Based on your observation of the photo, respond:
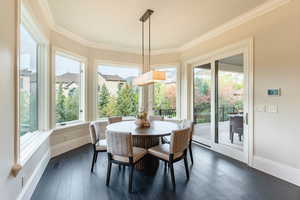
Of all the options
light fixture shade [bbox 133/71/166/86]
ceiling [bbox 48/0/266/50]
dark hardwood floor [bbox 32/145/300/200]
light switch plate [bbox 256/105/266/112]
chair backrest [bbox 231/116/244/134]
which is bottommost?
dark hardwood floor [bbox 32/145/300/200]

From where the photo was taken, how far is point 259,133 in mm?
2785

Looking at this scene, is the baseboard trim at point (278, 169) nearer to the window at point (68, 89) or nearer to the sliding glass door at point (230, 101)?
the sliding glass door at point (230, 101)

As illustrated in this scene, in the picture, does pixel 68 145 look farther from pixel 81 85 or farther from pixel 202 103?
pixel 202 103

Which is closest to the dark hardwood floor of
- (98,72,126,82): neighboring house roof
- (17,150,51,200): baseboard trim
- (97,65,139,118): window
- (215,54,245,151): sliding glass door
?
(17,150,51,200): baseboard trim

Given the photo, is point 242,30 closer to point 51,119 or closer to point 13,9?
point 13,9

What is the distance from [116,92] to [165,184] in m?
3.16

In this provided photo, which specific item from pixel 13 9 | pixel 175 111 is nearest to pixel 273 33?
Result: pixel 175 111

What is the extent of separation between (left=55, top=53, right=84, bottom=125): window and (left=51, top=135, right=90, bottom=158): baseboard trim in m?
0.48

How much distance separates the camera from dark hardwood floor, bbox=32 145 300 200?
6.70 feet

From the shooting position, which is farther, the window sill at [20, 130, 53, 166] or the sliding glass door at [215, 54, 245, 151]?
the sliding glass door at [215, 54, 245, 151]

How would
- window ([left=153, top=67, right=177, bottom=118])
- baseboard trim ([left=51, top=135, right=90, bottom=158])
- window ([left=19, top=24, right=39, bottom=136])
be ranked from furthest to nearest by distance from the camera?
window ([left=153, top=67, right=177, bottom=118]) → baseboard trim ([left=51, top=135, right=90, bottom=158]) → window ([left=19, top=24, right=39, bottom=136])

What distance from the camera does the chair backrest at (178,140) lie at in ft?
7.27

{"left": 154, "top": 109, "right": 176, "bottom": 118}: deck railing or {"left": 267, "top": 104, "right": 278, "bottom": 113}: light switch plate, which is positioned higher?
{"left": 267, "top": 104, "right": 278, "bottom": 113}: light switch plate

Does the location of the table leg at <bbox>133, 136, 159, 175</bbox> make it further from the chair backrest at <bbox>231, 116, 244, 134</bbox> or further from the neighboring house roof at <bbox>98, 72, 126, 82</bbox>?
the neighboring house roof at <bbox>98, 72, 126, 82</bbox>
